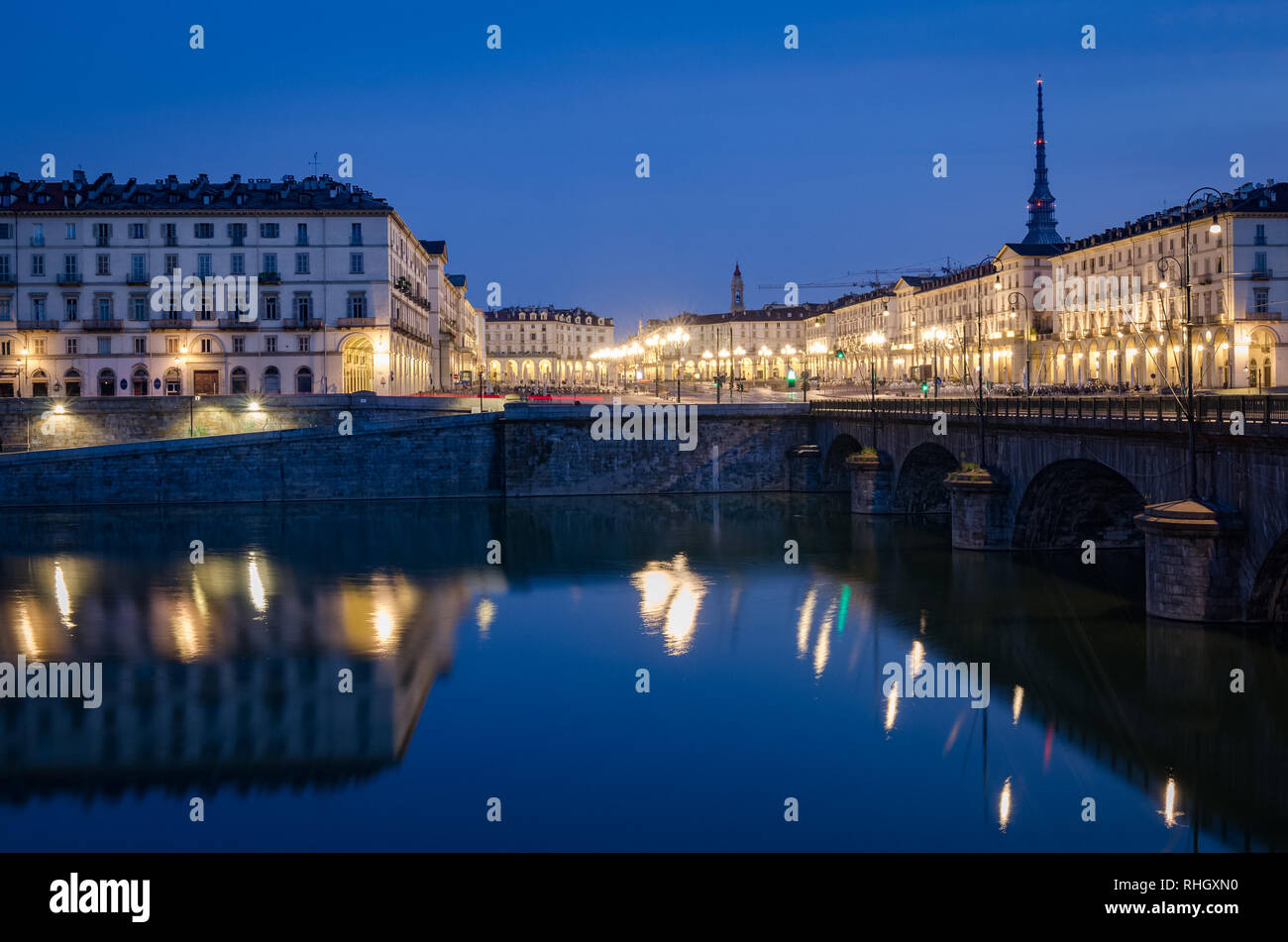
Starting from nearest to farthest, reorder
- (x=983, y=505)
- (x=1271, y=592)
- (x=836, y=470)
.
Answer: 1. (x=1271, y=592)
2. (x=983, y=505)
3. (x=836, y=470)

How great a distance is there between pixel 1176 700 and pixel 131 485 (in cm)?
5282

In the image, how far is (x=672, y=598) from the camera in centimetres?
3988

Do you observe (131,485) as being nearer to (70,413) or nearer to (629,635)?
(70,413)

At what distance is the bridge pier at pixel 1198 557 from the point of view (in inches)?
1123

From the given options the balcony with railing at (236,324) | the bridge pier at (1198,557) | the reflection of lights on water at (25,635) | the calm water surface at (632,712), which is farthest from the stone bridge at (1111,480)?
the balcony with railing at (236,324)

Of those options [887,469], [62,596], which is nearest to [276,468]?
[62,596]

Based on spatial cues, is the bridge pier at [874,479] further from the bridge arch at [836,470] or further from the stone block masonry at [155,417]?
the stone block masonry at [155,417]

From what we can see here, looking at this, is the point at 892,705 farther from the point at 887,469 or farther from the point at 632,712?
the point at 887,469

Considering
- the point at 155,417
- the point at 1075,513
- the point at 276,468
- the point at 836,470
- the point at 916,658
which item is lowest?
the point at 916,658

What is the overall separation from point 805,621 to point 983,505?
11.6m

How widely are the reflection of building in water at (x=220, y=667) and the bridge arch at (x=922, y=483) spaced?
22604 millimetres

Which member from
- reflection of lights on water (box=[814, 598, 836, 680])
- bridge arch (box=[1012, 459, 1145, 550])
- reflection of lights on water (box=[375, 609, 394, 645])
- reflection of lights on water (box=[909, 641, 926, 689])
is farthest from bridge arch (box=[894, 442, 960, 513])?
reflection of lights on water (box=[375, 609, 394, 645])
